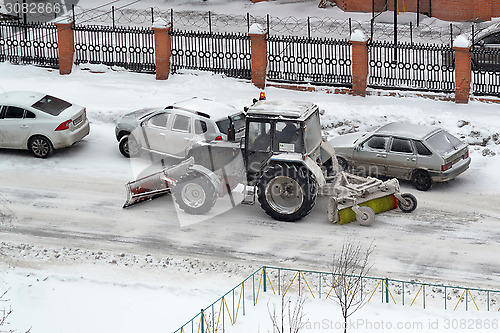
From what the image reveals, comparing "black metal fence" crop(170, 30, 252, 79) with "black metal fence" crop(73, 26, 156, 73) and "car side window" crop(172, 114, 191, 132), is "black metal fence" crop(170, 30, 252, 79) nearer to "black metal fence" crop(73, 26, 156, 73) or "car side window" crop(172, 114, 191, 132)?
"black metal fence" crop(73, 26, 156, 73)

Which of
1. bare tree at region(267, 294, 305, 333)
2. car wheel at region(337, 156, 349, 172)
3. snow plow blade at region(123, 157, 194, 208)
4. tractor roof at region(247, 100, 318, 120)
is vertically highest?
tractor roof at region(247, 100, 318, 120)

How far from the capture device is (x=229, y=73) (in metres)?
26.3

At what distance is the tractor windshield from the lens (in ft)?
59.3

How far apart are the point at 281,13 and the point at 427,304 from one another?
21286 mm

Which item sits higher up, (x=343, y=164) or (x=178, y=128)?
(x=178, y=128)

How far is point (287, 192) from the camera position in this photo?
18141 mm

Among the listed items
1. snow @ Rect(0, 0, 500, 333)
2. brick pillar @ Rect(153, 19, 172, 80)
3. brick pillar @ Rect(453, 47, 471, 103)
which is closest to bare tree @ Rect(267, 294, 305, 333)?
snow @ Rect(0, 0, 500, 333)

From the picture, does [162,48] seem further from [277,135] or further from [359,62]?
[277,135]

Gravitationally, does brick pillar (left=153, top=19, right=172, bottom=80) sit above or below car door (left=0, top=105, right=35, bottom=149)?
above

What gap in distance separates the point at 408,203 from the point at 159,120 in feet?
20.3

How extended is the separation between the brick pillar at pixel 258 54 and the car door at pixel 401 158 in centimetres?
657

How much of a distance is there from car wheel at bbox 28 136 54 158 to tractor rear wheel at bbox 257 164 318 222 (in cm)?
628

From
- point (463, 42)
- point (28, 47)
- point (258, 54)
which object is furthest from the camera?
point (28, 47)

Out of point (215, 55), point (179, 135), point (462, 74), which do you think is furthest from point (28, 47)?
point (462, 74)
